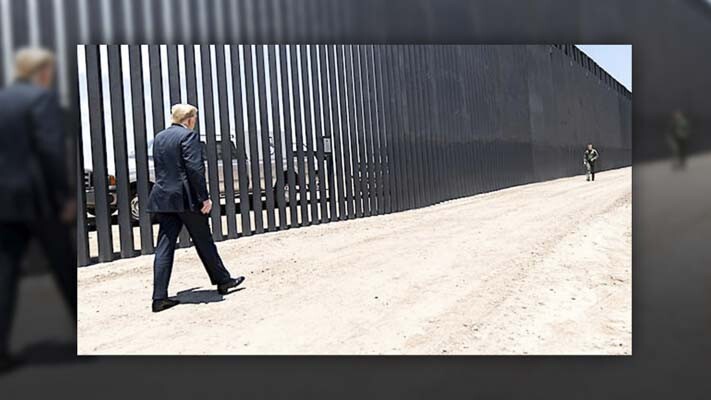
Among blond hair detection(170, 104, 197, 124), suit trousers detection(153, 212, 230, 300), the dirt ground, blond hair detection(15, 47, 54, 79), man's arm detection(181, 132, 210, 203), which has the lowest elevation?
the dirt ground

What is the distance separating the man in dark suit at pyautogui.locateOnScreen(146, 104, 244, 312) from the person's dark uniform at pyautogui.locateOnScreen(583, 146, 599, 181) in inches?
360

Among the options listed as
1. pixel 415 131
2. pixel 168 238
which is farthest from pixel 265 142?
pixel 415 131

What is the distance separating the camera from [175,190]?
4176 mm

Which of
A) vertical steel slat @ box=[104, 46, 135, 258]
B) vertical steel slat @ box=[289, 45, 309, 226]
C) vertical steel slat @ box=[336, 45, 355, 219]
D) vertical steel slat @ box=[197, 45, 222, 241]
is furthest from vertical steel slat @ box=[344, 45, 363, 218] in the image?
vertical steel slat @ box=[104, 46, 135, 258]

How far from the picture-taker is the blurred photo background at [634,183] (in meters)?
3.58

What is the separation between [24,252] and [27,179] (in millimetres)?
456

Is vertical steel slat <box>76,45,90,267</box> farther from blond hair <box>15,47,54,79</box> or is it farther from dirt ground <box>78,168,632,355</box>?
blond hair <box>15,47,54,79</box>

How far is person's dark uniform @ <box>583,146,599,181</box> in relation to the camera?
38.6 ft

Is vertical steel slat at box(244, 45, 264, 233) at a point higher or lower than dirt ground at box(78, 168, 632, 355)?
higher

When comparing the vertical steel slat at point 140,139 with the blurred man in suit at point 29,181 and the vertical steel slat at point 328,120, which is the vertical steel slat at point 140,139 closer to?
the blurred man in suit at point 29,181

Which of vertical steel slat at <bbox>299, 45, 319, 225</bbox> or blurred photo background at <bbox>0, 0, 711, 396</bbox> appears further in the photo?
vertical steel slat at <bbox>299, 45, 319, 225</bbox>

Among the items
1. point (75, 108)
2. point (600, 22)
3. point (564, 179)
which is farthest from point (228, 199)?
point (564, 179)

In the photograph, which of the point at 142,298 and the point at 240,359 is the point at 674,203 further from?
the point at 142,298

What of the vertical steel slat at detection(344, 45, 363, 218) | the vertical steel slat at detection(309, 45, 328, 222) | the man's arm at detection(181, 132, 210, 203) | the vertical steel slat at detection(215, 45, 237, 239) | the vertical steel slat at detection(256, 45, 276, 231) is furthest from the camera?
the vertical steel slat at detection(344, 45, 363, 218)
